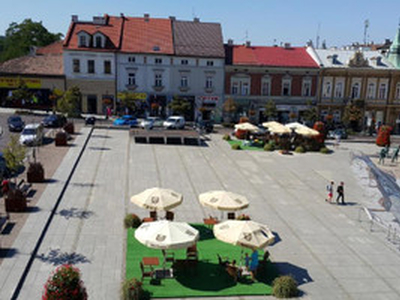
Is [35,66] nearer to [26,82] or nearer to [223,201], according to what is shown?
[26,82]

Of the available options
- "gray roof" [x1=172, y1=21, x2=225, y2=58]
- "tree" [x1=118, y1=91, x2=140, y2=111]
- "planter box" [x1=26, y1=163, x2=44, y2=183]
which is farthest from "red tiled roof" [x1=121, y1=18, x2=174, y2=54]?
"planter box" [x1=26, y1=163, x2=44, y2=183]

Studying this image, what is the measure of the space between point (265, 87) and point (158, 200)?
39495 mm

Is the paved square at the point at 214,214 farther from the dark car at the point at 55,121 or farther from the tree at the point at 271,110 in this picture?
the tree at the point at 271,110

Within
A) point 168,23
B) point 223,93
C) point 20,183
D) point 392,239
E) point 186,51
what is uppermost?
point 168,23

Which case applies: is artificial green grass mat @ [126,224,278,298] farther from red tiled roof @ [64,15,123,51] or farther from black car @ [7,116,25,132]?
red tiled roof @ [64,15,123,51]

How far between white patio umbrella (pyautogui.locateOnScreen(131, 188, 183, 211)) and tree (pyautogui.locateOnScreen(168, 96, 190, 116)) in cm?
3209

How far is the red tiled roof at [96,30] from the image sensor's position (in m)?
49.9

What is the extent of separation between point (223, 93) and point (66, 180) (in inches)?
A: 1283

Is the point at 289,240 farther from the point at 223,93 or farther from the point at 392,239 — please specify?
the point at 223,93

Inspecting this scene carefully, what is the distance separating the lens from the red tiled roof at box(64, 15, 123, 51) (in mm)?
49875

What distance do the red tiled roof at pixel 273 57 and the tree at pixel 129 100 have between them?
13.5m

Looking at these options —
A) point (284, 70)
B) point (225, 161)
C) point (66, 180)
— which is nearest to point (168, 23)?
point (284, 70)

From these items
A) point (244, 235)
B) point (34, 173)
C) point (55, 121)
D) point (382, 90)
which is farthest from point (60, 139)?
point (382, 90)

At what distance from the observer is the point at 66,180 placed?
23.5 meters
